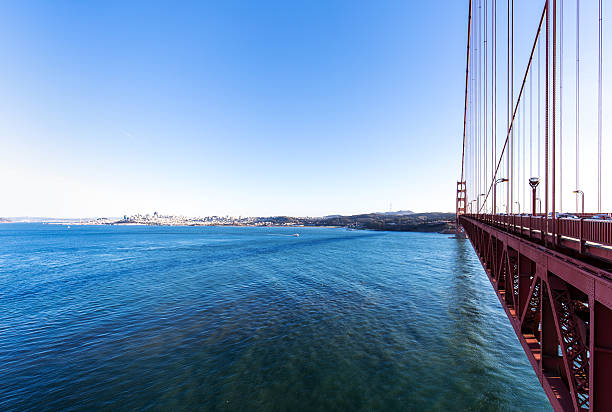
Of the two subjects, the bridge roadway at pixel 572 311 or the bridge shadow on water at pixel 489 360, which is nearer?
the bridge roadway at pixel 572 311

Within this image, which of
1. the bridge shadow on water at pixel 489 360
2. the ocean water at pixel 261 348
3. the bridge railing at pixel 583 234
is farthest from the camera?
the bridge shadow on water at pixel 489 360

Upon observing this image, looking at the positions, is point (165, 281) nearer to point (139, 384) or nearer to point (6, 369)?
point (6, 369)

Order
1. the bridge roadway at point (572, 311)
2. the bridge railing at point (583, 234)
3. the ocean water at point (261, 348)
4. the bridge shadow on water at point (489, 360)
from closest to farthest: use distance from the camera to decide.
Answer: the bridge roadway at point (572, 311) < the bridge railing at point (583, 234) < the ocean water at point (261, 348) < the bridge shadow on water at point (489, 360)

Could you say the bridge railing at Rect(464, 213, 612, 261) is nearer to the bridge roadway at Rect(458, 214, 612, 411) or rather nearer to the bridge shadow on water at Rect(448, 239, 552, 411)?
the bridge roadway at Rect(458, 214, 612, 411)

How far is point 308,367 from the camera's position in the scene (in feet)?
42.5

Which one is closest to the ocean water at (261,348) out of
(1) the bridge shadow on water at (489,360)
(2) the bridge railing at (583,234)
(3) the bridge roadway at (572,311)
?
→ (1) the bridge shadow on water at (489,360)

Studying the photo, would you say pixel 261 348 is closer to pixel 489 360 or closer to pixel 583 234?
pixel 489 360

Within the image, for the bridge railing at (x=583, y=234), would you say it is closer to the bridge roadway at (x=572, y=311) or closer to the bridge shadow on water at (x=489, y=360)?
the bridge roadway at (x=572, y=311)

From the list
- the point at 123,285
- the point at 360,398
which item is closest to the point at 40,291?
the point at 123,285

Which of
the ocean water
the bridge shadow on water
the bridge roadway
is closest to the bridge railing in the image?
the bridge roadway

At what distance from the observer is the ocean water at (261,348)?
432 inches

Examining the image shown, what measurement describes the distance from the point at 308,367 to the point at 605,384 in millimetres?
10994

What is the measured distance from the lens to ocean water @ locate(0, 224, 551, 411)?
1097cm

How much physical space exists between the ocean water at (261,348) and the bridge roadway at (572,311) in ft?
16.6
